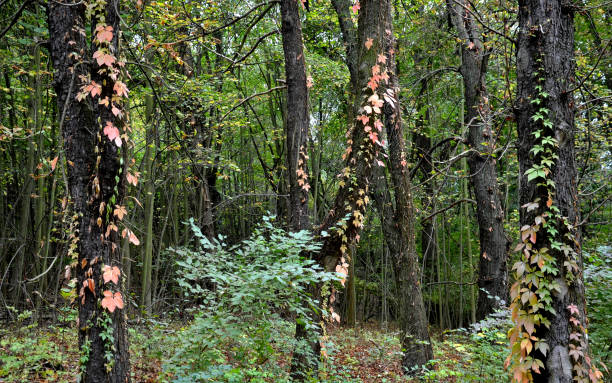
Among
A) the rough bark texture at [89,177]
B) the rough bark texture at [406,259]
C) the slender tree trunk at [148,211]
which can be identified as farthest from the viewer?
the slender tree trunk at [148,211]

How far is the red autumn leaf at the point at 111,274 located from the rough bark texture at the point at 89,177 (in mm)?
78

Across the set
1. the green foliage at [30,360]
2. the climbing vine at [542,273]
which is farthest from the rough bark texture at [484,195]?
the green foliage at [30,360]

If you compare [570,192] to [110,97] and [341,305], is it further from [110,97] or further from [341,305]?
[341,305]

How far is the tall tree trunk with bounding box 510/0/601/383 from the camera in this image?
358 cm

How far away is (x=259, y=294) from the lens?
3.63m

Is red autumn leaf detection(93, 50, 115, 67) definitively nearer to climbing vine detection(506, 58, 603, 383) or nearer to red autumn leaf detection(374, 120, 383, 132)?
red autumn leaf detection(374, 120, 383, 132)

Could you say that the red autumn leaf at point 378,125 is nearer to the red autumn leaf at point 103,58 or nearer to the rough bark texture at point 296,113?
the rough bark texture at point 296,113

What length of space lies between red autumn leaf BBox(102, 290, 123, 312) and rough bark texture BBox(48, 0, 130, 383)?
0.13m

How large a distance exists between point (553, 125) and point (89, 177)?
419 centimetres

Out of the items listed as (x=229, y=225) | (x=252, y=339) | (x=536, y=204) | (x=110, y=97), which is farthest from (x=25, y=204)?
(x=229, y=225)

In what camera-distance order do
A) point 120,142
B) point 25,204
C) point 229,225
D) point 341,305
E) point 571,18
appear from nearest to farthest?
point 120,142
point 571,18
point 25,204
point 341,305
point 229,225

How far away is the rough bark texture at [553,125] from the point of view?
12.0 feet

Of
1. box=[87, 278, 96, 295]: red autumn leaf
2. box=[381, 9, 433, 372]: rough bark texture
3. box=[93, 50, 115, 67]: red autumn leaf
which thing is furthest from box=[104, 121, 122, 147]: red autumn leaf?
box=[381, 9, 433, 372]: rough bark texture

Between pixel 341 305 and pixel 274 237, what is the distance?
14449 mm
